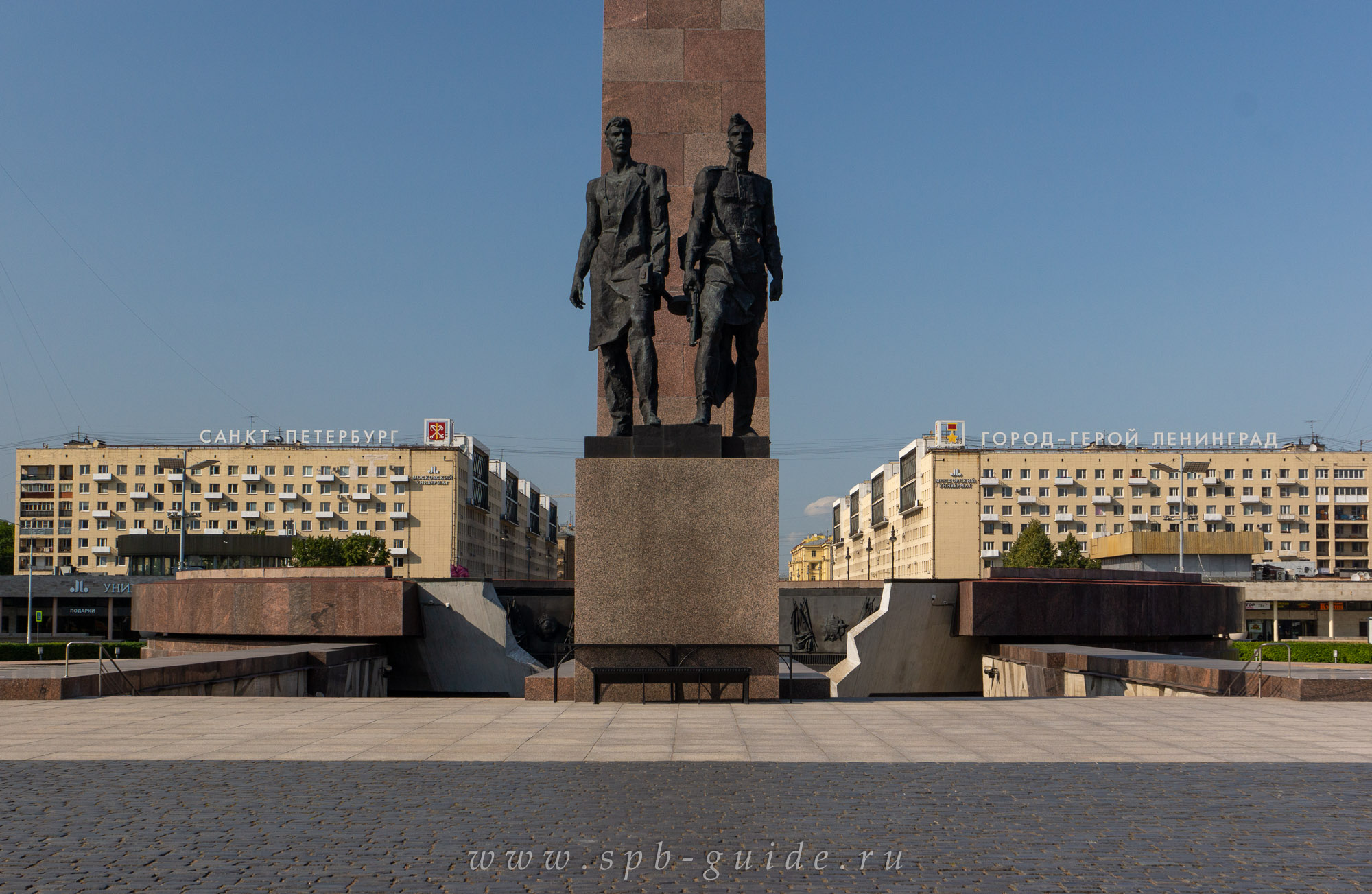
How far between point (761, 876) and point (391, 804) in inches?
96.9

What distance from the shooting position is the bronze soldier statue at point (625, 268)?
12.6 meters

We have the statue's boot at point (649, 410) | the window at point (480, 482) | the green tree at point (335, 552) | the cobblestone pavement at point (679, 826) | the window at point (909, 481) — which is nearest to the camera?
the cobblestone pavement at point (679, 826)

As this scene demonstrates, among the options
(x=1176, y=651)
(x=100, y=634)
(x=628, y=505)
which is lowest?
(x=100, y=634)

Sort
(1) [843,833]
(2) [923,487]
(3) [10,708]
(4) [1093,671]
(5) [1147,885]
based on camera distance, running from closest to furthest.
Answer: (5) [1147,885] < (1) [843,833] < (3) [10,708] < (4) [1093,671] < (2) [923,487]

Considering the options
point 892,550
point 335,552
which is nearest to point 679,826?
point 335,552

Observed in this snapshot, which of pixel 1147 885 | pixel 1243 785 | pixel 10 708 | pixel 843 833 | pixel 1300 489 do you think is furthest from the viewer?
pixel 1300 489

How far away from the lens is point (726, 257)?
12578 mm

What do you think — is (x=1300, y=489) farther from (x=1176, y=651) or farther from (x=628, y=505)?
(x=628, y=505)

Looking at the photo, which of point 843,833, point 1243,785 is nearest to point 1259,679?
point 1243,785

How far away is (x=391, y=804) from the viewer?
6.52 meters

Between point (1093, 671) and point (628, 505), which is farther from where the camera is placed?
point (1093, 671)

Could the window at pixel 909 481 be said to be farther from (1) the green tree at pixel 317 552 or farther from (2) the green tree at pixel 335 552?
(1) the green tree at pixel 317 552

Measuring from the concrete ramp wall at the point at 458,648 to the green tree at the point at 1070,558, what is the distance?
74.4 m

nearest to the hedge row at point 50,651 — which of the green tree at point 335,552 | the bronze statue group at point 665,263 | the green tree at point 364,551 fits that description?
the bronze statue group at point 665,263
